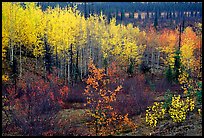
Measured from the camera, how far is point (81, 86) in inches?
963

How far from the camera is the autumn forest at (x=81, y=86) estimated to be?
15.9m

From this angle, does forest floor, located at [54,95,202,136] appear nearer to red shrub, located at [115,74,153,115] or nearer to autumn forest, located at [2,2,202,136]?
autumn forest, located at [2,2,202,136]

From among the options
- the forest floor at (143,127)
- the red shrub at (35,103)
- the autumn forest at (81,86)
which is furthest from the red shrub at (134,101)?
the red shrub at (35,103)

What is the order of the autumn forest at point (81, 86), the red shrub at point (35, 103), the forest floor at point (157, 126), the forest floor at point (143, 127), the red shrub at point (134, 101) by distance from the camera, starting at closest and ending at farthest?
Answer: the forest floor at point (157, 126) → the forest floor at point (143, 127) → the red shrub at point (35, 103) → the autumn forest at point (81, 86) → the red shrub at point (134, 101)

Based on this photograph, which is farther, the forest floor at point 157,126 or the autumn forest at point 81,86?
the autumn forest at point 81,86

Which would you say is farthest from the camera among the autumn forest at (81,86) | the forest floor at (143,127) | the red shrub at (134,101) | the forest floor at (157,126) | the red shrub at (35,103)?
the red shrub at (134,101)

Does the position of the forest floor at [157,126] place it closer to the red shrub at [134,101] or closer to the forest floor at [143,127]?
the forest floor at [143,127]

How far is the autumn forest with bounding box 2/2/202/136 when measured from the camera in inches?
626

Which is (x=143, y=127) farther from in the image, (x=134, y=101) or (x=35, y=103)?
(x=35, y=103)

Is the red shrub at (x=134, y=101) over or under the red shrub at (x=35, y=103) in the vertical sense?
under

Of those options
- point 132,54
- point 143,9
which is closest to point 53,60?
point 132,54

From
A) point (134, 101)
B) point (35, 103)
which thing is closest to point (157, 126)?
point (134, 101)

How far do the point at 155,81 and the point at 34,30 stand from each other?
12267mm

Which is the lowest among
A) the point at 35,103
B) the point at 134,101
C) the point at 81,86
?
the point at 81,86
